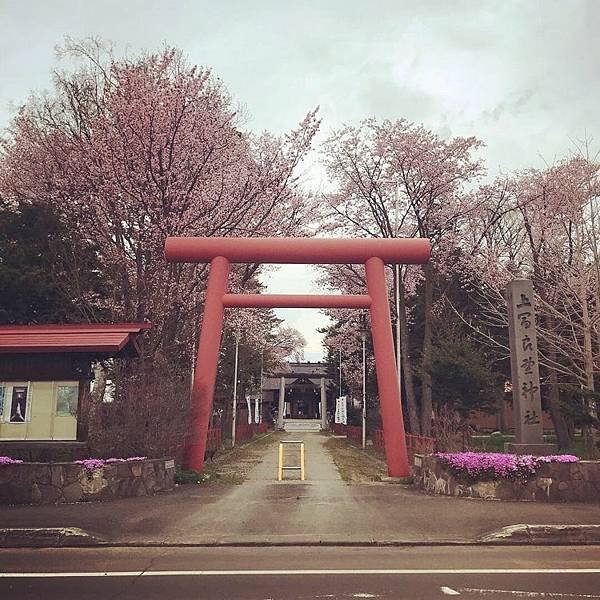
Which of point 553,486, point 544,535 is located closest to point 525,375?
Result: point 553,486

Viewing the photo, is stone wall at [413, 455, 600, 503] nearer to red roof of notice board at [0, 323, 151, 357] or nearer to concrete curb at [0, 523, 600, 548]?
concrete curb at [0, 523, 600, 548]

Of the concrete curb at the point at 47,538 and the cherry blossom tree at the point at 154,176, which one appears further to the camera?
the cherry blossom tree at the point at 154,176

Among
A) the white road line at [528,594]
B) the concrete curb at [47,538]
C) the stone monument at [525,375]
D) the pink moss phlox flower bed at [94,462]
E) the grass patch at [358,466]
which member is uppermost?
the stone monument at [525,375]

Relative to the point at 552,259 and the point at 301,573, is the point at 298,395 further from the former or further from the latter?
the point at 301,573

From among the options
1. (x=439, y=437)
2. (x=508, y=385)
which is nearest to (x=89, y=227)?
(x=439, y=437)

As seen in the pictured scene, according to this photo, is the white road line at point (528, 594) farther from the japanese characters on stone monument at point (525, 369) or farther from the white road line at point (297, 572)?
the japanese characters on stone monument at point (525, 369)

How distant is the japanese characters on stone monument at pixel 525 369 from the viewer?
42.1 ft

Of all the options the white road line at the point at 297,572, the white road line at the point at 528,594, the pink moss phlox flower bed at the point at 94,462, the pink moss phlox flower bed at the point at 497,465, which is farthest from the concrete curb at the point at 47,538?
the pink moss phlox flower bed at the point at 497,465

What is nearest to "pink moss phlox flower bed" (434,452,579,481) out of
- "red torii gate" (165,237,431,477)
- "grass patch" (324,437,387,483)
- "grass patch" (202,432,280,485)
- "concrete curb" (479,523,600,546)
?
"concrete curb" (479,523,600,546)

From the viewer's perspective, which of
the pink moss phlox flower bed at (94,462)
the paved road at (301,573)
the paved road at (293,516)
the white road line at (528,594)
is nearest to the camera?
the white road line at (528,594)

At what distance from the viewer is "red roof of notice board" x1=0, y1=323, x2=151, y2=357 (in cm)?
1253

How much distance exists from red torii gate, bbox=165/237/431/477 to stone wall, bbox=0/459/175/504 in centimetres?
323

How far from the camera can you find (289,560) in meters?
7.32

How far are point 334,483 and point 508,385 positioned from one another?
2090 cm
